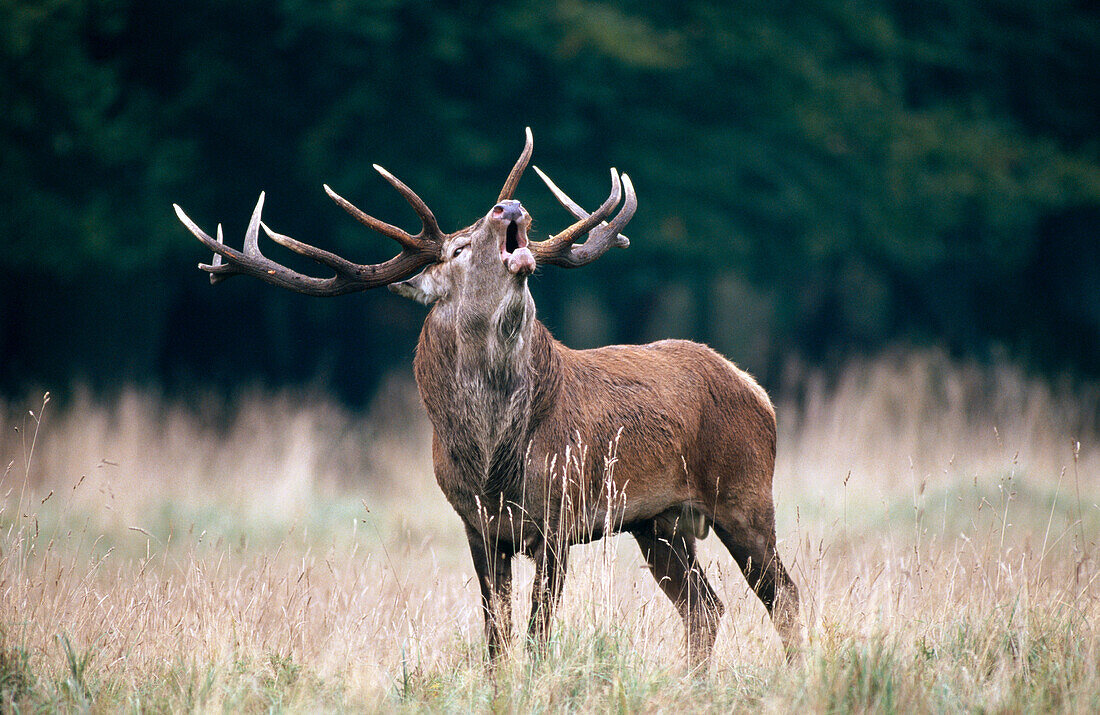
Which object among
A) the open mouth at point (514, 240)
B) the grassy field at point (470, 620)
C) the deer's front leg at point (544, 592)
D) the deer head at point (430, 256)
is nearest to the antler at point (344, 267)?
the deer head at point (430, 256)

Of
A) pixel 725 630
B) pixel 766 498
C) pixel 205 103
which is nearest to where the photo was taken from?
pixel 725 630

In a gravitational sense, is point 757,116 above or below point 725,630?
above

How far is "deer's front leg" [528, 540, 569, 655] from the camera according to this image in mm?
4453

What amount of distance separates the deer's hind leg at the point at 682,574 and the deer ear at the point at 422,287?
1.57 metres

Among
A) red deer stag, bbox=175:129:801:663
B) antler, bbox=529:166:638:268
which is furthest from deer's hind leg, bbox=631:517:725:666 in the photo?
antler, bbox=529:166:638:268

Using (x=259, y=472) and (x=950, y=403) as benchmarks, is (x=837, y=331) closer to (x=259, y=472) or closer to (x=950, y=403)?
(x=950, y=403)

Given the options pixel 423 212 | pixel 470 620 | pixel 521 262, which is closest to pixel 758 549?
pixel 470 620

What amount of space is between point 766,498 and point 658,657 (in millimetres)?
1200

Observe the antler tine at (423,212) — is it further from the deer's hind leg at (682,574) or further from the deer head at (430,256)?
the deer's hind leg at (682,574)

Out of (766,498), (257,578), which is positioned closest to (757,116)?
(766,498)

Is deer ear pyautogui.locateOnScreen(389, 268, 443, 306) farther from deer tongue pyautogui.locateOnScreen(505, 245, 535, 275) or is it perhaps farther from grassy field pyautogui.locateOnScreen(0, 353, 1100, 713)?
grassy field pyautogui.locateOnScreen(0, 353, 1100, 713)

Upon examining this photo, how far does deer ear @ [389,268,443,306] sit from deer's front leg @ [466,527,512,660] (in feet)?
3.59

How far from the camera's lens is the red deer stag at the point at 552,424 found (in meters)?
4.68

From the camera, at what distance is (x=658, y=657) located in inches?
176
